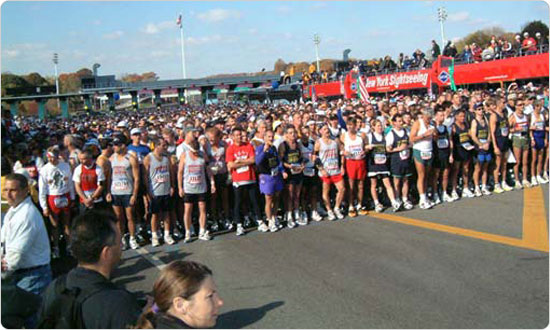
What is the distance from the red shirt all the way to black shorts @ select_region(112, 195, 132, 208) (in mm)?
1878

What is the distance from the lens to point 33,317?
146 inches

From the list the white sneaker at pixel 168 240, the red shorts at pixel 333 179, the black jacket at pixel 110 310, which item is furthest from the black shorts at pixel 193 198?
the black jacket at pixel 110 310

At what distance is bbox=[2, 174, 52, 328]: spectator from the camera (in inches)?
169

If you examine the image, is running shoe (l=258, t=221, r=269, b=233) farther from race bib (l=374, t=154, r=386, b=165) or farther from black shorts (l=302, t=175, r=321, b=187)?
race bib (l=374, t=154, r=386, b=165)

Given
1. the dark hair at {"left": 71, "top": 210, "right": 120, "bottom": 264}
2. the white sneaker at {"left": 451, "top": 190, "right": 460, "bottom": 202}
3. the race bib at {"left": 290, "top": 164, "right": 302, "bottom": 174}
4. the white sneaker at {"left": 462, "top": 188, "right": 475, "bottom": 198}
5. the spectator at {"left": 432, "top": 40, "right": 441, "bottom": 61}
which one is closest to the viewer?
the dark hair at {"left": 71, "top": 210, "right": 120, "bottom": 264}

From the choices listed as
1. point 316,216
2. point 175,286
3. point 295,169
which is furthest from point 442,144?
point 175,286

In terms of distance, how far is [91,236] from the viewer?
276cm

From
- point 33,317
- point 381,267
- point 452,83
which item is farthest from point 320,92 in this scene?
point 33,317

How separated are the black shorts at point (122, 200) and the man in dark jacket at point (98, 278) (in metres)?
5.61

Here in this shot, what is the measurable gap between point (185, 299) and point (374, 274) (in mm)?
4193

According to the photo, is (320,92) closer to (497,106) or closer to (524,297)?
(497,106)

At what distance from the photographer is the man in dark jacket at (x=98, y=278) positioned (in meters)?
2.37

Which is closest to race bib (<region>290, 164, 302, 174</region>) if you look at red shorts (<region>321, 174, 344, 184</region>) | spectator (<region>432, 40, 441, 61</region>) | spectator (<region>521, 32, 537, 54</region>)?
red shorts (<region>321, 174, 344, 184</region>)

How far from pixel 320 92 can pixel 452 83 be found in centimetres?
1445
